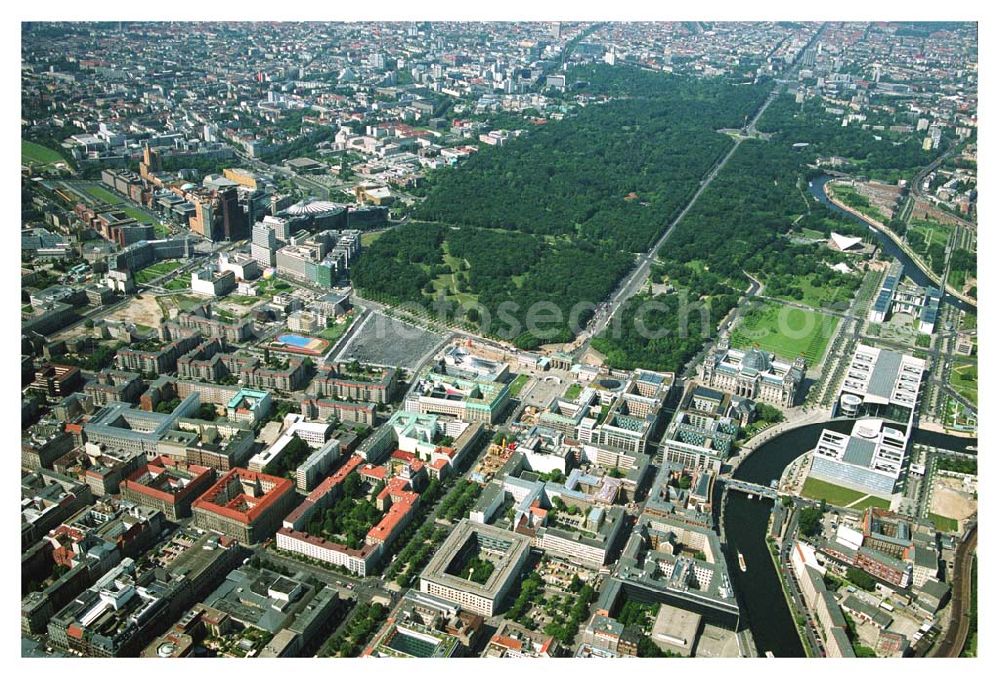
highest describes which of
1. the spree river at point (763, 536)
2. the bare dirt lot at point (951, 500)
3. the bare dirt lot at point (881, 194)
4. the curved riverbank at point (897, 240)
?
the bare dirt lot at point (881, 194)

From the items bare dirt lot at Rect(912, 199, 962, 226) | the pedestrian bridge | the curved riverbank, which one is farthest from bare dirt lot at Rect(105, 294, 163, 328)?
bare dirt lot at Rect(912, 199, 962, 226)

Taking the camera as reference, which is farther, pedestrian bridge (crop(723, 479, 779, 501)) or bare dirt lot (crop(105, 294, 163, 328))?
bare dirt lot (crop(105, 294, 163, 328))

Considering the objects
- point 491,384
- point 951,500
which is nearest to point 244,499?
point 491,384

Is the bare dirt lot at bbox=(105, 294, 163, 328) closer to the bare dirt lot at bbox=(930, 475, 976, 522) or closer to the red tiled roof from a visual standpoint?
the red tiled roof

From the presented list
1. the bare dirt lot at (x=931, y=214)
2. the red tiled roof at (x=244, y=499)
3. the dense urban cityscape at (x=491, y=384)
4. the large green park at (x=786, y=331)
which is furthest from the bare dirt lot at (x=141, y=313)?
the bare dirt lot at (x=931, y=214)

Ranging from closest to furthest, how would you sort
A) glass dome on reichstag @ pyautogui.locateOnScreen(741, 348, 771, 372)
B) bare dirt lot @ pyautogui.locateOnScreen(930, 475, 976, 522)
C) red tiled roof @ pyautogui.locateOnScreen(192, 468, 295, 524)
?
red tiled roof @ pyautogui.locateOnScreen(192, 468, 295, 524) < bare dirt lot @ pyautogui.locateOnScreen(930, 475, 976, 522) < glass dome on reichstag @ pyautogui.locateOnScreen(741, 348, 771, 372)

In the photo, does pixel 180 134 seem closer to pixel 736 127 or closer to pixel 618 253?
pixel 618 253

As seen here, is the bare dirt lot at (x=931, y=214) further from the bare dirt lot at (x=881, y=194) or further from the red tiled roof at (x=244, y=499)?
the red tiled roof at (x=244, y=499)
